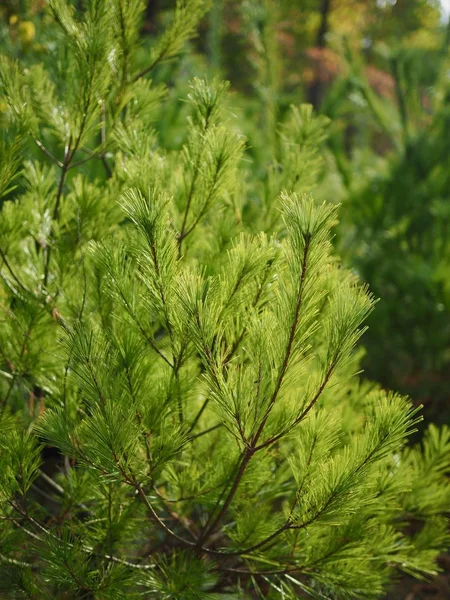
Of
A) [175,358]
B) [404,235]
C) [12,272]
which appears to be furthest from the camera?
[404,235]

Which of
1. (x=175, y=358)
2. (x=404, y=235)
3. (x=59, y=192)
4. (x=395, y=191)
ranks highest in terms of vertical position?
(x=395, y=191)

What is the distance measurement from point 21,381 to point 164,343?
403mm

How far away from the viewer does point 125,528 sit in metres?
1.40

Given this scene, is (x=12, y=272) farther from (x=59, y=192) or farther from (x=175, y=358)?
(x=175, y=358)

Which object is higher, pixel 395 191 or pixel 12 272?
pixel 395 191

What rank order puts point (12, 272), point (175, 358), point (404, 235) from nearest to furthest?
point (175, 358) → point (12, 272) → point (404, 235)

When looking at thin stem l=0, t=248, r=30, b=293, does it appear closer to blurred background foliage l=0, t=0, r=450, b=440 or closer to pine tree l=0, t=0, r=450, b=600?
pine tree l=0, t=0, r=450, b=600

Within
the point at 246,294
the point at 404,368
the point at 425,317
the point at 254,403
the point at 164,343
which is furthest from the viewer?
the point at 404,368

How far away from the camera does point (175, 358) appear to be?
128 centimetres

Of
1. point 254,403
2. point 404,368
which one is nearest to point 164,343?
point 254,403

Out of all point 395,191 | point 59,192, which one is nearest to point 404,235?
point 395,191

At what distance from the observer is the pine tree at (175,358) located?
1.10m

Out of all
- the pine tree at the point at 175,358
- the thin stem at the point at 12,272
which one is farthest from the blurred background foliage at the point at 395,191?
the thin stem at the point at 12,272

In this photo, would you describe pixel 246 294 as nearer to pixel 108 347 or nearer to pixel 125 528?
pixel 108 347
